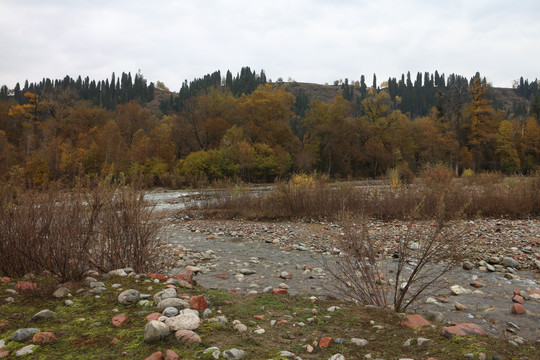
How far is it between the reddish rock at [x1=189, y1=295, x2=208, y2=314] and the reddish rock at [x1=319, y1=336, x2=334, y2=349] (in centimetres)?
145

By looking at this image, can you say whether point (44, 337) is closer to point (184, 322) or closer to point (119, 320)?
point (119, 320)

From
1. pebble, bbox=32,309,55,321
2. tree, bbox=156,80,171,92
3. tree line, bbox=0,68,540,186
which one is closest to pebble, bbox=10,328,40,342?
pebble, bbox=32,309,55,321

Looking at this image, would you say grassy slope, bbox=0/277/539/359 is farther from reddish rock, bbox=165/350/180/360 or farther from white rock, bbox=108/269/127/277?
white rock, bbox=108/269/127/277

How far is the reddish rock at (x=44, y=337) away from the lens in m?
2.95

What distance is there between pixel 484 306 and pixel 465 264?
265cm

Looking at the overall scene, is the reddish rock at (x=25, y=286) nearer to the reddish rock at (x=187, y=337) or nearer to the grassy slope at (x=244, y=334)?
the grassy slope at (x=244, y=334)

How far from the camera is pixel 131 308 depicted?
3803 millimetres

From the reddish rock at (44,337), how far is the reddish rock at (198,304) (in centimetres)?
134

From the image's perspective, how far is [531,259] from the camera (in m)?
8.07

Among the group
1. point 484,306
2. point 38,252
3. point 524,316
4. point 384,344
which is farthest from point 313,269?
point 38,252

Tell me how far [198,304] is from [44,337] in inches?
58.8

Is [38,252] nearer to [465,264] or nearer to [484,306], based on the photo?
[484,306]

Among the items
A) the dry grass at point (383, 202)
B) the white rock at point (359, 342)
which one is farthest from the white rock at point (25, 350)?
the dry grass at point (383, 202)

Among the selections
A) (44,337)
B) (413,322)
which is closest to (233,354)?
(44,337)
